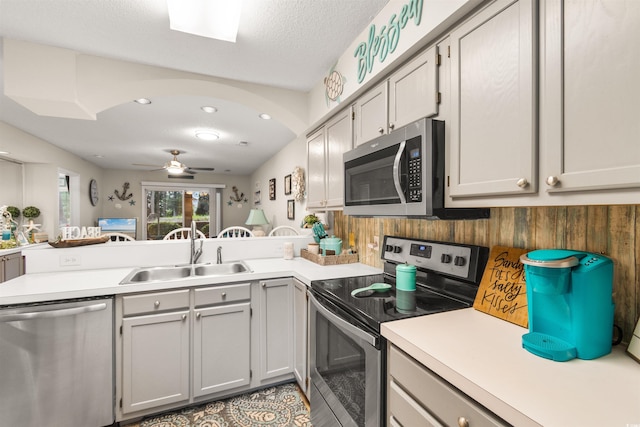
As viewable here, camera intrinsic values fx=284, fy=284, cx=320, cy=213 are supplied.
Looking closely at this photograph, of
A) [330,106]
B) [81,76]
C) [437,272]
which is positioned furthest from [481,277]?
[81,76]

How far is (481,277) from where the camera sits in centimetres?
130

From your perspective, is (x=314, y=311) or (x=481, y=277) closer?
(x=481, y=277)

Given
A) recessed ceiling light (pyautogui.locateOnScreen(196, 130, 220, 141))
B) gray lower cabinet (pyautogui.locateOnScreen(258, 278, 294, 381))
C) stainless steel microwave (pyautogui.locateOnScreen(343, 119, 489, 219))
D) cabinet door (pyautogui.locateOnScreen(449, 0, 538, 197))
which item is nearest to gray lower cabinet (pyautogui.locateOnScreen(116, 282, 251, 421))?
gray lower cabinet (pyautogui.locateOnScreen(258, 278, 294, 381))

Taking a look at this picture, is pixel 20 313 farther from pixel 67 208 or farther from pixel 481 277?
pixel 67 208

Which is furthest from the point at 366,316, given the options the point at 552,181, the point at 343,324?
the point at 552,181

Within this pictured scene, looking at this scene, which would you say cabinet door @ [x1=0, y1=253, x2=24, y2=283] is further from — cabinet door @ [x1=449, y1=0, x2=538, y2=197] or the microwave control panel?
cabinet door @ [x1=449, y1=0, x2=538, y2=197]

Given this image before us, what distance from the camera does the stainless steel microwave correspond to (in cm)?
121

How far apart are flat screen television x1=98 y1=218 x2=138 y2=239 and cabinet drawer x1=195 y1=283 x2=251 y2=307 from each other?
21.2 feet

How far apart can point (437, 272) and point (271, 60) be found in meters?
1.83

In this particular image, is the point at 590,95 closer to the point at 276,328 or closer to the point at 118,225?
the point at 276,328

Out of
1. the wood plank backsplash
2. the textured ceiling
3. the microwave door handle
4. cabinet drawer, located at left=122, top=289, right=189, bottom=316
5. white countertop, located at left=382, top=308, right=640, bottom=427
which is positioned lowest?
cabinet drawer, located at left=122, top=289, right=189, bottom=316

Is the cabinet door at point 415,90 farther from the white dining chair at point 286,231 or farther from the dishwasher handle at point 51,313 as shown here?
the white dining chair at point 286,231

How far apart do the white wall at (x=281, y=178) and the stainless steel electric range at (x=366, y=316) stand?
7.62 ft

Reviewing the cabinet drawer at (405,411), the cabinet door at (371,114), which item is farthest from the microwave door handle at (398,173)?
the cabinet drawer at (405,411)
